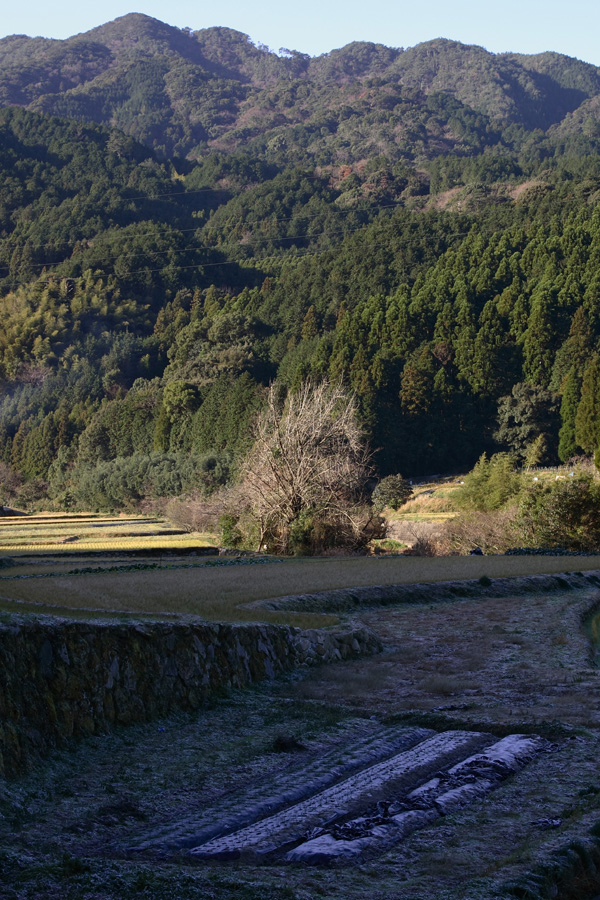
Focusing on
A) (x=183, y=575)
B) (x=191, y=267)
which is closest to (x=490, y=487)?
(x=183, y=575)

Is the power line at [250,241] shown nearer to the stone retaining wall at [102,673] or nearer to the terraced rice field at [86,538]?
the terraced rice field at [86,538]

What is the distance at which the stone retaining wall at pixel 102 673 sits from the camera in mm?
5977

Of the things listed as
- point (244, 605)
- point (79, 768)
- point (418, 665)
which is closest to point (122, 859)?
point (79, 768)

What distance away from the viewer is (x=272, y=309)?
9188 cm

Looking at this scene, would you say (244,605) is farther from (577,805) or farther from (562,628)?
(577,805)

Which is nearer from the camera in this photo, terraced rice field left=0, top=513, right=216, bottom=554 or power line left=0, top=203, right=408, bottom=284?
terraced rice field left=0, top=513, right=216, bottom=554

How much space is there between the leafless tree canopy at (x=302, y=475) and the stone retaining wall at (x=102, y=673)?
71.7 feet

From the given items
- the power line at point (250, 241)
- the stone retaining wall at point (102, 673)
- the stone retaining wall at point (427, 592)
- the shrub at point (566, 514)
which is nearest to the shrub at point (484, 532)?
the shrub at point (566, 514)

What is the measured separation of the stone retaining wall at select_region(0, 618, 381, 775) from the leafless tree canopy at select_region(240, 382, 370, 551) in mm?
21859

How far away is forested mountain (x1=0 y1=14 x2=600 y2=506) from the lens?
218ft

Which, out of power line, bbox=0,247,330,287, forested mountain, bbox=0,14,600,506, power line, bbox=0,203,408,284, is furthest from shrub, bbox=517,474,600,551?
power line, bbox=0,203,408,284

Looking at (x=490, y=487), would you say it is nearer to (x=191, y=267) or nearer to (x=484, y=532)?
(x=484, y=532)

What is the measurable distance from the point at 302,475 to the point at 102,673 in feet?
80.4

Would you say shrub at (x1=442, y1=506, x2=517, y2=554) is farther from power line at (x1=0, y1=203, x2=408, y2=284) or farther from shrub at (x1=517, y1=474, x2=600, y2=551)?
power line at (x1=0, y1=203, x2=408, y2=284)
